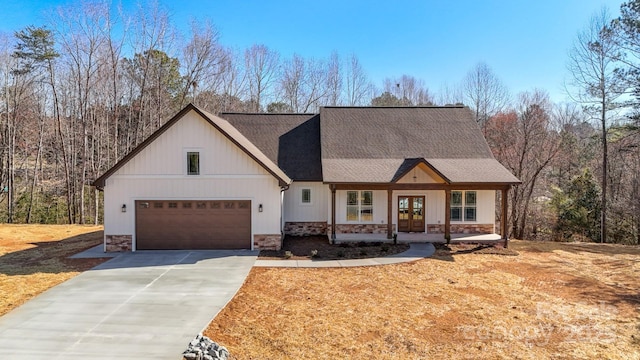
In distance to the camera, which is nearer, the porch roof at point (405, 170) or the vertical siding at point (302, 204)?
the porch roof at point (405, 170)

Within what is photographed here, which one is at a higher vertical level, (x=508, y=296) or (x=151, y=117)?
(x=151, y=117)

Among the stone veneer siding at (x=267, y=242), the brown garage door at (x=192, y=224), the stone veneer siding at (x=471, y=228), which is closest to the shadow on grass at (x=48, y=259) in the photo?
the brown garage door at (x=192, y=224)

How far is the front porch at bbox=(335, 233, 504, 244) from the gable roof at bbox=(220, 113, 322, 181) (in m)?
3.16

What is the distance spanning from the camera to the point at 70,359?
19.5 ft

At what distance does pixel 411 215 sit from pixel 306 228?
16.7 feet

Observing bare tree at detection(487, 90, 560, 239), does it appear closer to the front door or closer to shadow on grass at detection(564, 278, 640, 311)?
the front door

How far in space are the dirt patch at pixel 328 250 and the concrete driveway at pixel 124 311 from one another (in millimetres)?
1854

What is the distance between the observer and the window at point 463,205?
1650 cm

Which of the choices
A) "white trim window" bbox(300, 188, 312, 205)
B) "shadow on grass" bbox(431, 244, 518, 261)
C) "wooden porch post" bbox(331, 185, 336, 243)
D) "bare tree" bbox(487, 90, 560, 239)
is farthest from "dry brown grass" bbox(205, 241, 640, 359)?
"bare tree" bbox(487, 90, 560, 239)

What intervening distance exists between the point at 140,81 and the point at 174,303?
24.6 meters

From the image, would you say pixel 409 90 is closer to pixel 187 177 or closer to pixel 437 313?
pixel 187 177

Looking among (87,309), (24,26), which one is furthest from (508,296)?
(24,26)

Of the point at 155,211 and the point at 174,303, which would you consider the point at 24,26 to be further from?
the point at 174,303

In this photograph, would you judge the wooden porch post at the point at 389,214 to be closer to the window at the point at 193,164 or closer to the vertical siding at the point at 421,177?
the vertical siding at the point at 421,177
